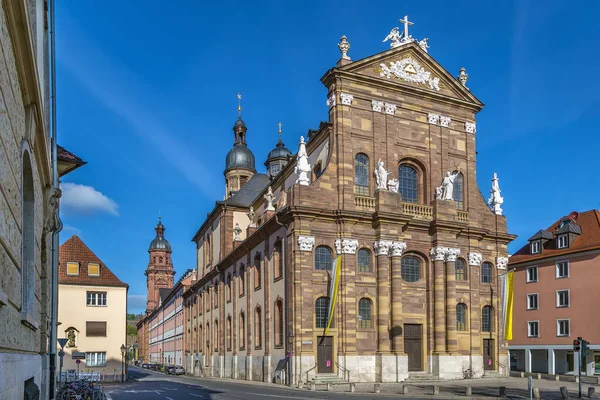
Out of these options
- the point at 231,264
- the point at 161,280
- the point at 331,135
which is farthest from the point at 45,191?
the point at 161,280

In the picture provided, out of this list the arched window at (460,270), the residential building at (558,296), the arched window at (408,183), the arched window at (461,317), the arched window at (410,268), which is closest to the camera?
the arched window at (410,268)

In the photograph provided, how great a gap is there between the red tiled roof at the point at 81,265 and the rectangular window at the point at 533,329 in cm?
3368

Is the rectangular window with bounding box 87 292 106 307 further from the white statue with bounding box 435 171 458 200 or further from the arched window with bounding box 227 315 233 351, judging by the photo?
the white statue with bounding box 435 171 458 200

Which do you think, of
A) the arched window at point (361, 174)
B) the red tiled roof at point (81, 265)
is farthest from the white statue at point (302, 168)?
the red tiled roof at point (81, 265)

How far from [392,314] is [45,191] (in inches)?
1081

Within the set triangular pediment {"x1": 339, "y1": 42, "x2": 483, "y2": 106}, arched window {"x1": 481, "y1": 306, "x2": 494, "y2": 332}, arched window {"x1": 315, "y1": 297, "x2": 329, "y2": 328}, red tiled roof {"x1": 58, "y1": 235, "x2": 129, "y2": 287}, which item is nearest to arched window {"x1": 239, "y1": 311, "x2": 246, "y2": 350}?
red tiled roof {"x1": 58, "y1": 235, "x2": 129, "y2": 287}

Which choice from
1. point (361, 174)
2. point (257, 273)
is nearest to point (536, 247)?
point (361, 174)

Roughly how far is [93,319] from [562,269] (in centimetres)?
3716

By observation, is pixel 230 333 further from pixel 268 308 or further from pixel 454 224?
pixel 454 224

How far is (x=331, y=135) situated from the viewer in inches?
1556

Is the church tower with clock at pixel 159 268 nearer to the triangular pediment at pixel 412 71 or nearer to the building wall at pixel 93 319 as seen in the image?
the building wall at pixel 93 319

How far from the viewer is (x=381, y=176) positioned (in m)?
39.1

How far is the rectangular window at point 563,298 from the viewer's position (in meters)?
50.1

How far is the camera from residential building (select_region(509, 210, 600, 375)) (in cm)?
4806
